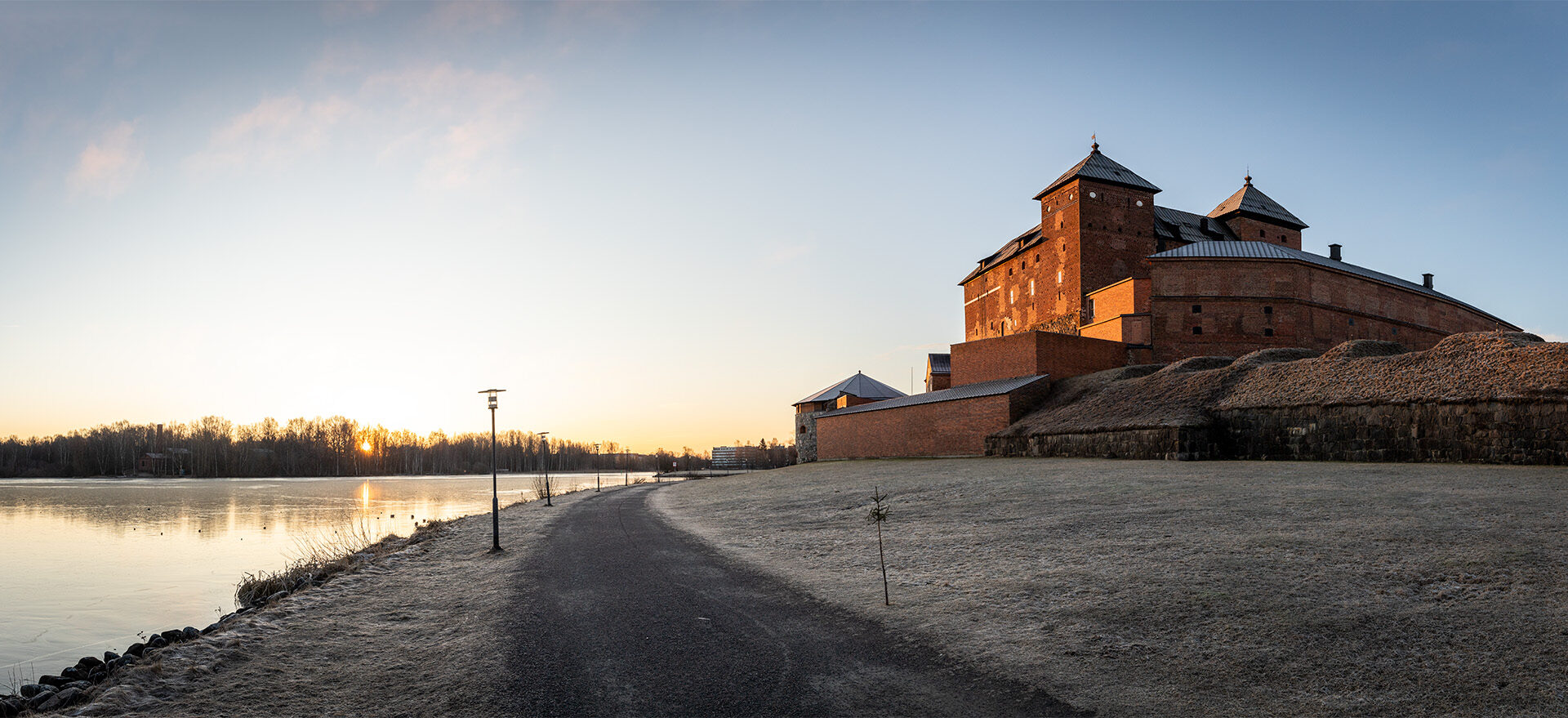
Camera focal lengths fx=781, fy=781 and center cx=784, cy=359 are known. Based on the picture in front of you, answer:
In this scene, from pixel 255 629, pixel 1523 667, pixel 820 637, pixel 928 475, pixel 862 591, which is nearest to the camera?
pixel 1523 667

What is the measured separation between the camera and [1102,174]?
5506cm

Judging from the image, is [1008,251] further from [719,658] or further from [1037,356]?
[719,658]

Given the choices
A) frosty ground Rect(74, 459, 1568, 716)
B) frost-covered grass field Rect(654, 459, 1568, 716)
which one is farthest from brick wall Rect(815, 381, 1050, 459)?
frosty ground Rect(74, 459, 1568, 716)

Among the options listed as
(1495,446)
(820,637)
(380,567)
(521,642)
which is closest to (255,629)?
(521,642)

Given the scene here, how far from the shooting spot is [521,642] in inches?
352

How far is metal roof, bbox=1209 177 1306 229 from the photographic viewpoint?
6184 cm

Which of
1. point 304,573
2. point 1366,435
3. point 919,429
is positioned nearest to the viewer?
point 304,573

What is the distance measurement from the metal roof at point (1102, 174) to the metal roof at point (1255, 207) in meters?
10.8

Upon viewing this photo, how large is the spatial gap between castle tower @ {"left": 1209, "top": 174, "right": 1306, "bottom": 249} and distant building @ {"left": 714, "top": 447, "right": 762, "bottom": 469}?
64.3 metres

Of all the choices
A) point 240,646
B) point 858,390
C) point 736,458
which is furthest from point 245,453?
point 240,646

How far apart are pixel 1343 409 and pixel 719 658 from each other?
74.1 ft

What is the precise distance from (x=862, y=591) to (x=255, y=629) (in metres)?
8.03

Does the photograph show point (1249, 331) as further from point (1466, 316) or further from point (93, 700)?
point (93, 700)

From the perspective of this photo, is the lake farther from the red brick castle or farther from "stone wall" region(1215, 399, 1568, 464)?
the red brick castle
